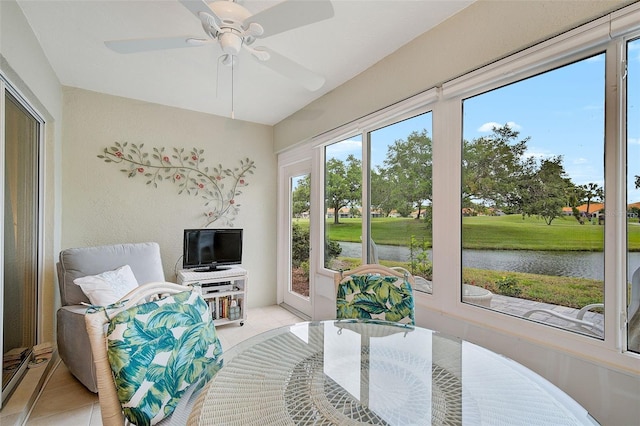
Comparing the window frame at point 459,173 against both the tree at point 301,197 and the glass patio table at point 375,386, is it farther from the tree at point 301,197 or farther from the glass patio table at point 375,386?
the tree at point 301,197

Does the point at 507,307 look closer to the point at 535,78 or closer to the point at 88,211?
the point at 535,78

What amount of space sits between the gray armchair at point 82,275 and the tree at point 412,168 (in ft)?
7.60

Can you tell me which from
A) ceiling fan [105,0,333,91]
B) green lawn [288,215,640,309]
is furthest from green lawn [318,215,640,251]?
ceiling fan [105,0,333,91]

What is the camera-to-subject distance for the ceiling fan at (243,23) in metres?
1.23

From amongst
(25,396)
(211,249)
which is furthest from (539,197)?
(25,396)

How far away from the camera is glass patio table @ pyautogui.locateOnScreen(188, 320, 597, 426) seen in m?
0.85

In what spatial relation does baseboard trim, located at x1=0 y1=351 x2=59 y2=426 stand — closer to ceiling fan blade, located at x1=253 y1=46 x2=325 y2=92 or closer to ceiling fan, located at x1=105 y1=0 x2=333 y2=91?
ceiling fan, located at x1=105 y1=0 x2=333 y2=91

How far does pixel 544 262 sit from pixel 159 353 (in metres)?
1.87

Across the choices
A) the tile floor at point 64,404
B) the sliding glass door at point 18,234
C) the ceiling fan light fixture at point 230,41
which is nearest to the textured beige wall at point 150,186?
the sliding glass door at point 18,234

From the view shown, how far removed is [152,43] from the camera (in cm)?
153

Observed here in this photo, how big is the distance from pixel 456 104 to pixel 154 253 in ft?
9.39

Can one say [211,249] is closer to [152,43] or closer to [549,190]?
[152,43]

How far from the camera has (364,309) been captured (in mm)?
1812

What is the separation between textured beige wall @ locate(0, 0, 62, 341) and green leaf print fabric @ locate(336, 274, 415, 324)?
2375mm
